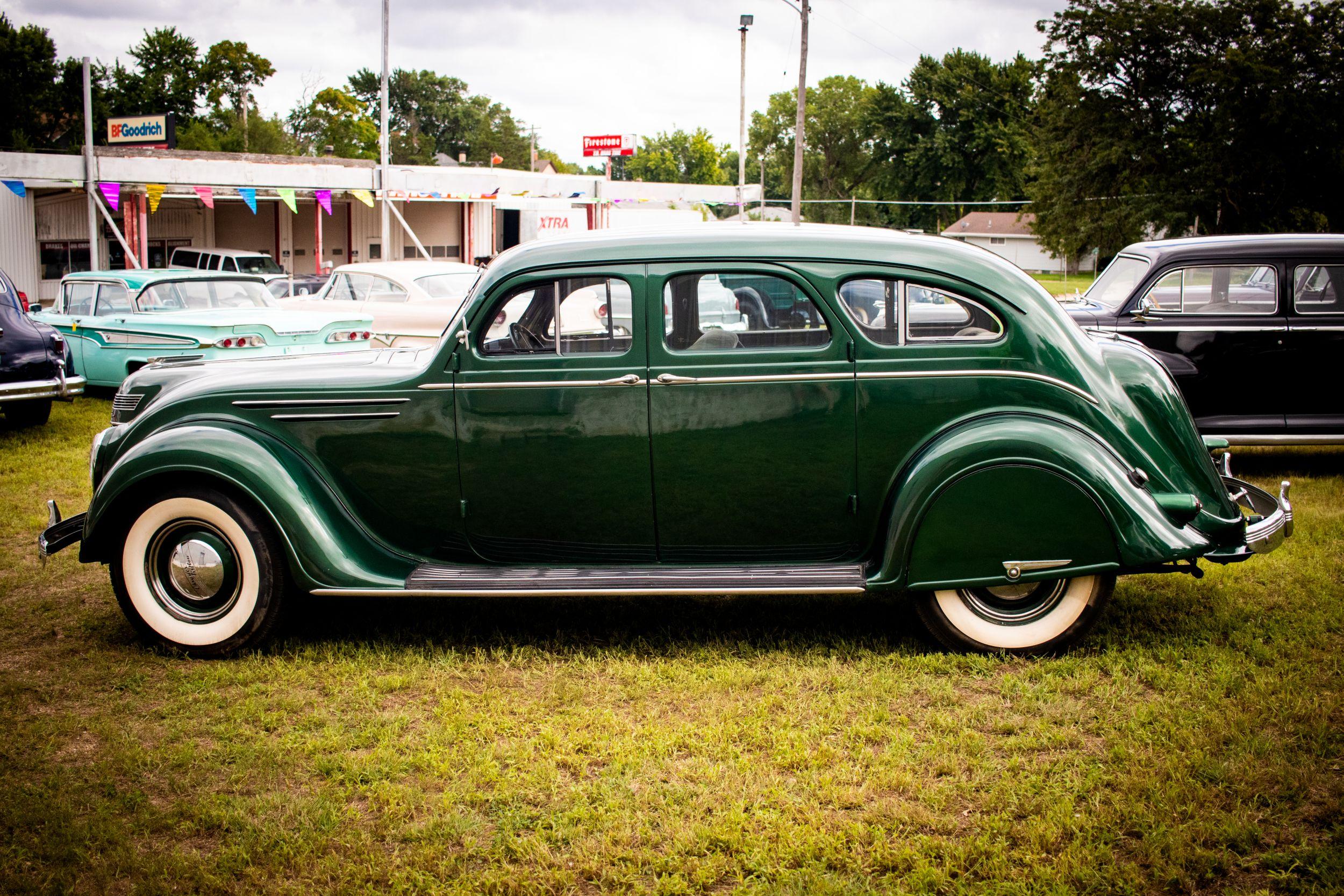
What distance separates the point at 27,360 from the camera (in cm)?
980

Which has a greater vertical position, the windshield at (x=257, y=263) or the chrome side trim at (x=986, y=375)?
the windshield at (x=257, y=263)

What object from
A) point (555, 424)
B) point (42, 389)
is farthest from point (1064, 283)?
point (555, 424)

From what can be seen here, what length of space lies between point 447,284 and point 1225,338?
29.2 feet

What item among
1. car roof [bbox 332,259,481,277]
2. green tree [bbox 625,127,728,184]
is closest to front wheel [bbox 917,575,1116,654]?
car roof [bbox 332,259,481,277]

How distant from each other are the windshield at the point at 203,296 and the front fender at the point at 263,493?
7.97 m

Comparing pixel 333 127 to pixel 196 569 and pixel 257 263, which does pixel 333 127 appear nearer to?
pixel 257 263

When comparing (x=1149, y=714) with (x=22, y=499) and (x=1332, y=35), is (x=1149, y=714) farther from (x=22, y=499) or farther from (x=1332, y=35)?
(x=1332, y=35)

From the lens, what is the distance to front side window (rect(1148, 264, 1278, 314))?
8219 millimetres

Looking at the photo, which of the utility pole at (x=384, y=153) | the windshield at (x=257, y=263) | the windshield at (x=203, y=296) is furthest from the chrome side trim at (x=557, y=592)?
the utility pole at (x=384, y=153)

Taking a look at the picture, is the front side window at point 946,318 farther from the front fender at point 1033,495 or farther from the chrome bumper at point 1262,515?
the chrome bumper at point 1262,515

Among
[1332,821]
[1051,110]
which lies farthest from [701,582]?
[1051,110]

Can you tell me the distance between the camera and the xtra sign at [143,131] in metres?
30.6

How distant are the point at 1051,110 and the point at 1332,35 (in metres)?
6.69

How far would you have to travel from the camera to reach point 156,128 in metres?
31.2
